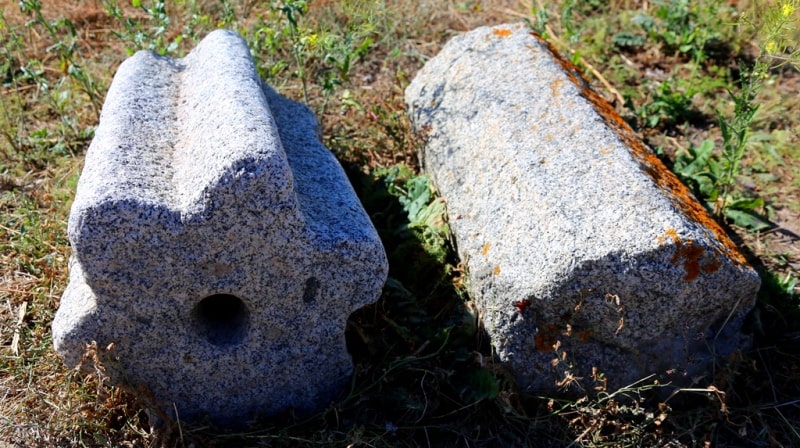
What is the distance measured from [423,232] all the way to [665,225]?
47.0 inches

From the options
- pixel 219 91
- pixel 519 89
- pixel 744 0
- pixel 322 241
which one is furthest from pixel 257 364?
pixel 744 0

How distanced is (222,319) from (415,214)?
1142 mm

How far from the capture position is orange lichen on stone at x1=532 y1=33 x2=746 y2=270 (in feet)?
8.87

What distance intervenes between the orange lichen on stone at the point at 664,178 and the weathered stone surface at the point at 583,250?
12mm

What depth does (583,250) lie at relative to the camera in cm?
252

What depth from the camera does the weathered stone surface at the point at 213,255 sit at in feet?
7.44

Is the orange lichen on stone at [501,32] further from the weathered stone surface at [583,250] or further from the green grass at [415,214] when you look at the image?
the green grass at [415,214]

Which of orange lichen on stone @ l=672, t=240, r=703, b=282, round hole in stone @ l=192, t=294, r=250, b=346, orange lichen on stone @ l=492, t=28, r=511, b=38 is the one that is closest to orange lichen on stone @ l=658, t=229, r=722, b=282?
orange lichen on stone @ l=672, t=240, r=703, b=282

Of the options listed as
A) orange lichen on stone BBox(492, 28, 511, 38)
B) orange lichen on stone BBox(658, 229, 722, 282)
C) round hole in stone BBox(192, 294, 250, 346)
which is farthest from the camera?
orange lichen on stone BBox(492, 28, 511, 38)

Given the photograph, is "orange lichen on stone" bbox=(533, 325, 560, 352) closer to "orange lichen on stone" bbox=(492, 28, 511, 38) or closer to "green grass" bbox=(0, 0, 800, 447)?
"green grass" bbox=(0, 0, 800, 447)

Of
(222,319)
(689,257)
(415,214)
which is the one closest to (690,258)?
(689,257)

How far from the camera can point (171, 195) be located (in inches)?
92.3

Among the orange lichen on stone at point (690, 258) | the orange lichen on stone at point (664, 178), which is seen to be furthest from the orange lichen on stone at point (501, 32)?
the orange lichen on stone at point (690, 258)

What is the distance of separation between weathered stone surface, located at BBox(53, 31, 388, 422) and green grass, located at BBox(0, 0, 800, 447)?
0.53 ft
